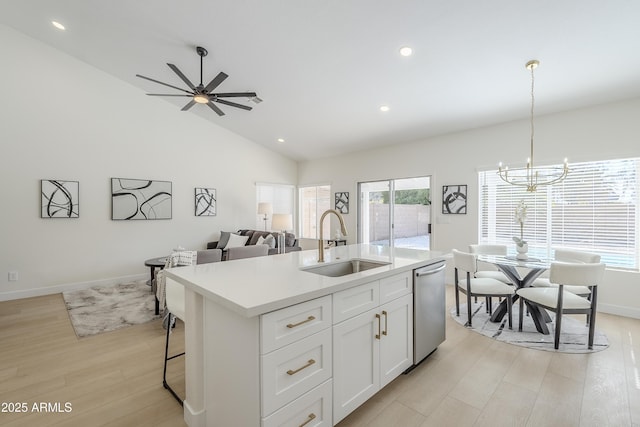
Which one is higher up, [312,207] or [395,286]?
[312,207]

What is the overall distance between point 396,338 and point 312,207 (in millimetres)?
5677

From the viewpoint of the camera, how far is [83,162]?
4.62 meters

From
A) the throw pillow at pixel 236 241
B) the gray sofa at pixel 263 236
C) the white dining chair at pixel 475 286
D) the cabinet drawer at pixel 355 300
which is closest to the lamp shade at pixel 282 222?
the gray sofa at pixel 263 236

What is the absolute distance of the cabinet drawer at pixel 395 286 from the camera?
1.86 metres

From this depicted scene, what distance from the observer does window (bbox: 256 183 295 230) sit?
691 centimetres

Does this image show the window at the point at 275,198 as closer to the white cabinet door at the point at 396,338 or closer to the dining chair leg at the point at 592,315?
the white cabinet door at the point at 396,338

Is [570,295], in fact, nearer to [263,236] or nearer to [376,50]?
[376,50]

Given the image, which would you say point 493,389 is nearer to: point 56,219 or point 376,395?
point 376,395

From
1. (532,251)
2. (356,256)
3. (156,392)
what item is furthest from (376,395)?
(532,251)

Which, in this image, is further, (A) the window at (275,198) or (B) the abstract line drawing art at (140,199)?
(A) the window at (275,198)

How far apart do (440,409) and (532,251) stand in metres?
3.44

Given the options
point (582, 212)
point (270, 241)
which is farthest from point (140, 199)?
point (582, 212)

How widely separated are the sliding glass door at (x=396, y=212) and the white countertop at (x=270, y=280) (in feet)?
10.3

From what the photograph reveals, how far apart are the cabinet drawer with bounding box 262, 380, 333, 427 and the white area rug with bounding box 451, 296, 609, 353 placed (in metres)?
2.24
